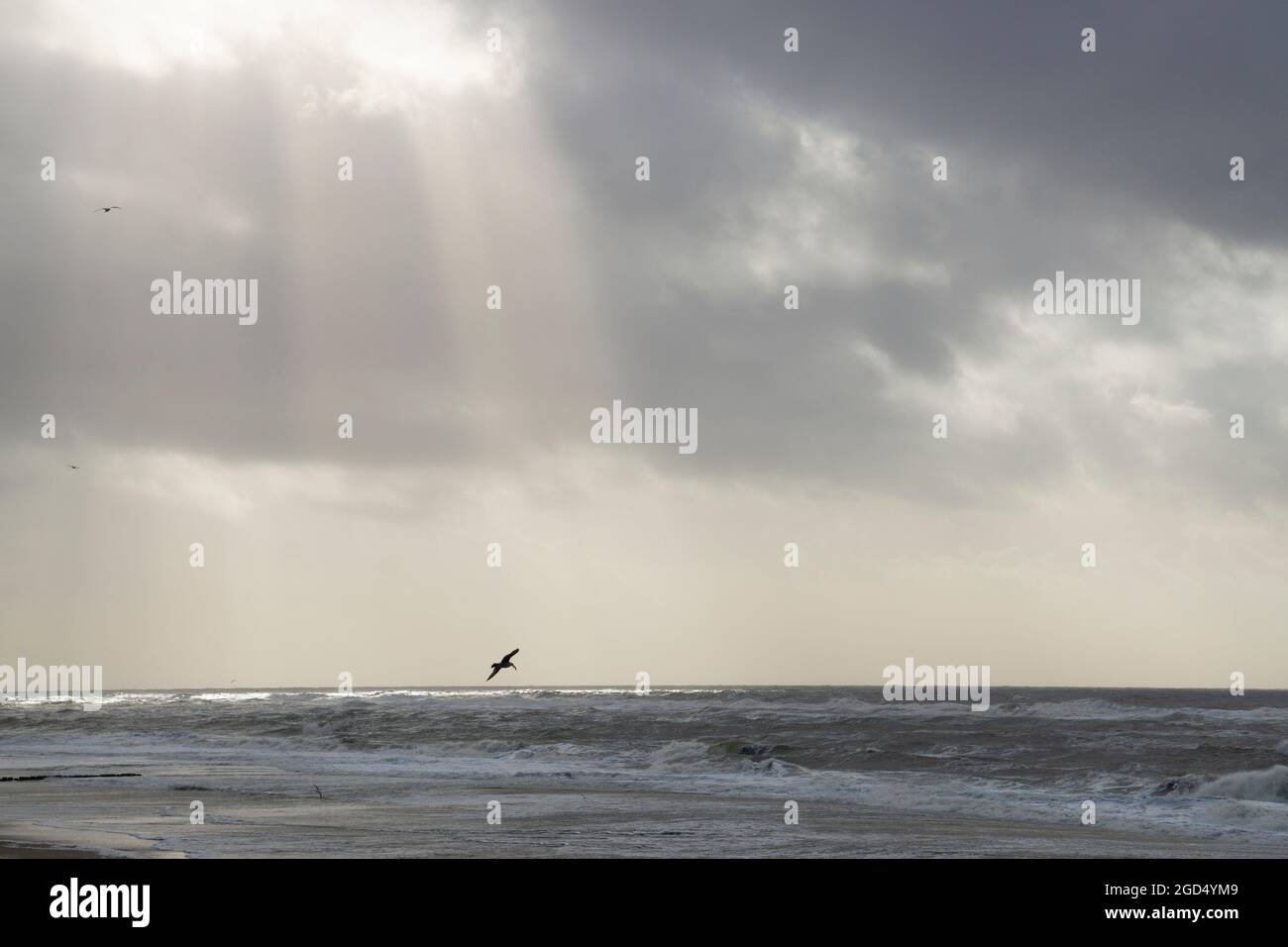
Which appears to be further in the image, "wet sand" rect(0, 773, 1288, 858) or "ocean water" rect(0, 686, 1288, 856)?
"ocean water" rect(0, 686, 1288, 856)

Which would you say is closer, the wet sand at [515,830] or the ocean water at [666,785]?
the wet sand at [515,830]

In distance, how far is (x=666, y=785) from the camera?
3067cm

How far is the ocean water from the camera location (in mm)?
18578

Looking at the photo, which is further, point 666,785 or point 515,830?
point 666,785

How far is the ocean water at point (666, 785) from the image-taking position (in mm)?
18578

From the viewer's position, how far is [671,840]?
18.2m

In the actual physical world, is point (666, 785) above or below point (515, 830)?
below
